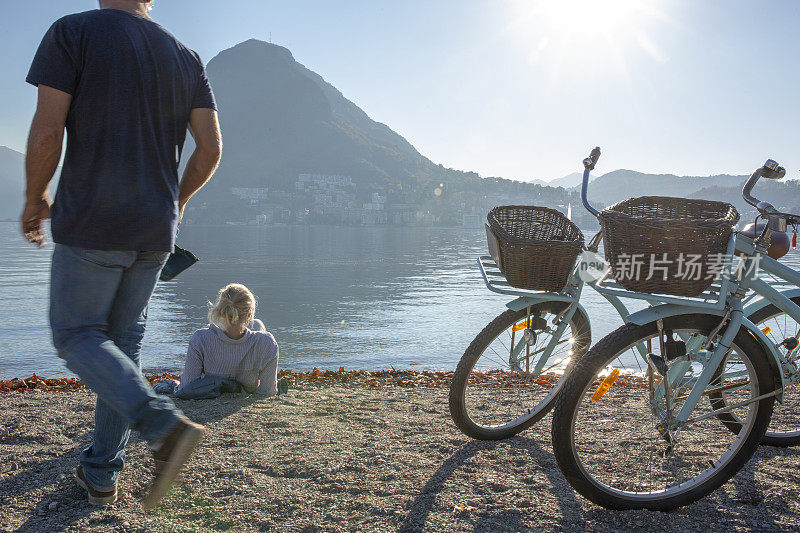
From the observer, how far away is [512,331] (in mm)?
3871

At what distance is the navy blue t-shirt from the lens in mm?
2135

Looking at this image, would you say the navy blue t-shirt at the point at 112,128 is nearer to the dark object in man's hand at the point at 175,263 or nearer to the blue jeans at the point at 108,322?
the blue jeans at the point at 108,322

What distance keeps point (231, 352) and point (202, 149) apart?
2.78 metres

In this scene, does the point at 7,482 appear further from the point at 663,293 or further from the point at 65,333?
the point at 663,293

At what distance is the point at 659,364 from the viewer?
2.82m

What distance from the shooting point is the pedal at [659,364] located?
2.81 metres

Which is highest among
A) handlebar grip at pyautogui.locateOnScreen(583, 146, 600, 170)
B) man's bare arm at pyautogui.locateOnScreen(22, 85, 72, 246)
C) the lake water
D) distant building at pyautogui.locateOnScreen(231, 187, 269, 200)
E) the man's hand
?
distant building at pyautogui.locateOnScreen(231, 187, 269, 200)

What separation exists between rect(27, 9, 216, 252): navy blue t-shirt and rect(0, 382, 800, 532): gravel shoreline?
50.9 inches

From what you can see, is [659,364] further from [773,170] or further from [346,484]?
[346,484]

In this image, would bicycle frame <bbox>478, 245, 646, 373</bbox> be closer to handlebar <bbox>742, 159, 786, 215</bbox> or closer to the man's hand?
handlebar <bbox>742, 159, 786, 215</bbox>

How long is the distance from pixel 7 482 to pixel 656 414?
132 inches

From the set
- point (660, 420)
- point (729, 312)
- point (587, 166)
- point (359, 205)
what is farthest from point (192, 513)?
point (359, 205)

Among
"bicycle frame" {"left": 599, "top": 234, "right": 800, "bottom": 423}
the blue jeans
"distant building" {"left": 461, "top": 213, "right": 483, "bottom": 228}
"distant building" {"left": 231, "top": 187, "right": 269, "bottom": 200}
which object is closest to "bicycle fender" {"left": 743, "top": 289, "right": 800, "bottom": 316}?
"bicycle frame" {"left": 599, "top": 234, "right": 800, "bottom": 423}

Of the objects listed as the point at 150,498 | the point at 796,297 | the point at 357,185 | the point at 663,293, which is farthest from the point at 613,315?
the point at 357,185
